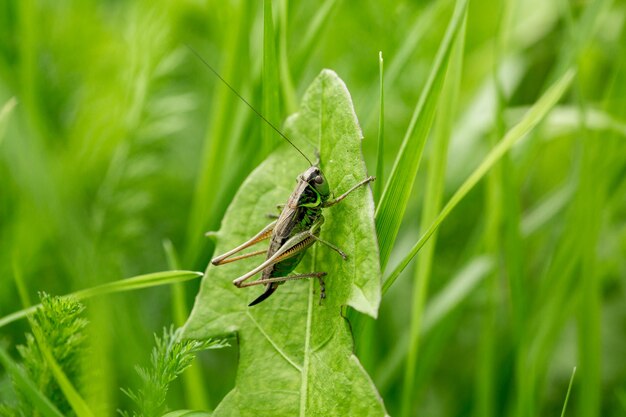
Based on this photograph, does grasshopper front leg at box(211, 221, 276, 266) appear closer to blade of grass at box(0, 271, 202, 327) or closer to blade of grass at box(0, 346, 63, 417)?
blade of grass at box(0, 271, 202, 327)

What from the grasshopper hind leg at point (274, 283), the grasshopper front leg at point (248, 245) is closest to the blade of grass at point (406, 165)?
the grasshopper hind leg at point (274, 283)

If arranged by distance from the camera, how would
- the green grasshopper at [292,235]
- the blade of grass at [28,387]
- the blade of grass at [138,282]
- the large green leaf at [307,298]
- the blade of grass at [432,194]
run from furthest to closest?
1. the blade of grass at [432,194]
2. the green grasshopper at [292,235]
3. the blade of grass at [138,282]
4. the large green leaf at [307,298]
5. the blade of grass at [28,387]

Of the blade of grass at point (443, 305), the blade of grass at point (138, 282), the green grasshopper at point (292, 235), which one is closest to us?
the blade of grass at point (138, 282)

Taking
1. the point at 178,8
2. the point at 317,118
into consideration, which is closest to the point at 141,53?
the point at 178,8

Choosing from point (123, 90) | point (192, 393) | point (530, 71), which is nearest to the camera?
point (192, 393)

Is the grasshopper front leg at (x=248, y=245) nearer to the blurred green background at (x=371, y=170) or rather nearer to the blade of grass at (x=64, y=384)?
the blurred green background at (x=371, y=170)

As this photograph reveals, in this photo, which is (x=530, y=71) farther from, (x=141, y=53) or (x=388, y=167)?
(x=141, y=53)
